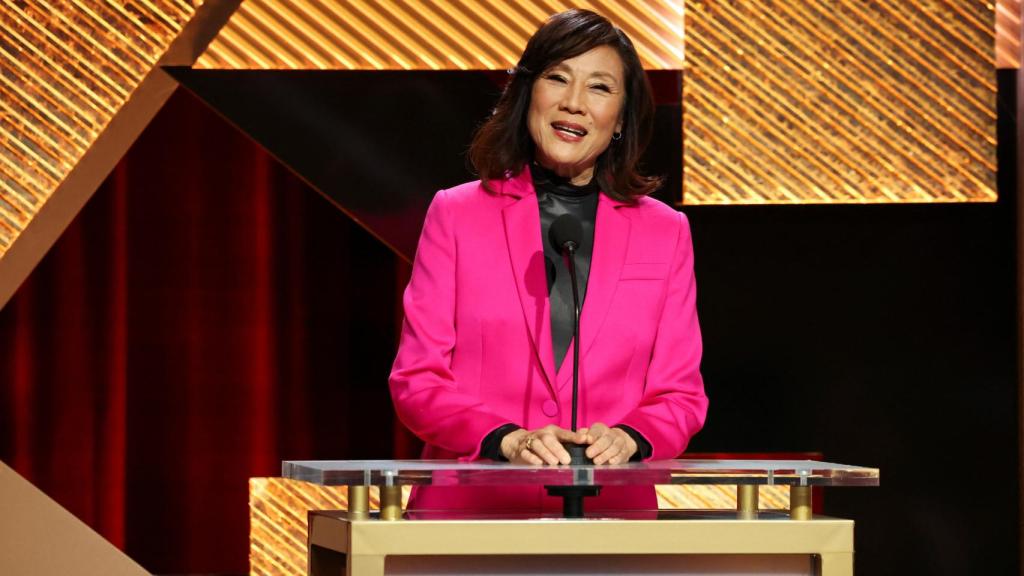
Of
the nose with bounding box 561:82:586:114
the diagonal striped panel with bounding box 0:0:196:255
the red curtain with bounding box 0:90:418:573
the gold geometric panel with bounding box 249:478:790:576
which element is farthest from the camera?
the red curtain with bounding box 0:90:418:573

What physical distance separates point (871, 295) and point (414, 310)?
1.86 metres

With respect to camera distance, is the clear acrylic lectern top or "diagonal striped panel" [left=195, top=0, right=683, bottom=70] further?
"diagonal striped panel" [left=195, top=0, right=683, bottom=70]

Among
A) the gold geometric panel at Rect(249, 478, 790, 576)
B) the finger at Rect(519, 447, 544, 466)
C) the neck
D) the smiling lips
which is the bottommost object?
the gold geometric panel at Rect(249, 478, 790, 576)

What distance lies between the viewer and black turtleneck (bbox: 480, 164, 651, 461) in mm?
1720

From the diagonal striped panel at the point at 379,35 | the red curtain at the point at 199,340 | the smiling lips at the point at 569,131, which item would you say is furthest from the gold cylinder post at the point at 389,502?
the red curtain at the point at 199,340

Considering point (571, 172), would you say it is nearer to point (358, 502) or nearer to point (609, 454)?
point (609, 454)

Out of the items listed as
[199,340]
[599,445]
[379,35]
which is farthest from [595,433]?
[199,340]

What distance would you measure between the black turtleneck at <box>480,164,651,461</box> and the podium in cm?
24

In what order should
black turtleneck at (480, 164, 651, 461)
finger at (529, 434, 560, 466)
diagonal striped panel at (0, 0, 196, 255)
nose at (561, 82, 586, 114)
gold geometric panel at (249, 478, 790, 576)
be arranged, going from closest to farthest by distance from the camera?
finger at (529, 434, 560, 466) < black turtleneck at (480, 164, 651, 461) < nose at (561, 82, 586, 114) < diagonal striped panel at (0, 0, 196, 255) < gold geometric panel at (249, 478, 790, 576)

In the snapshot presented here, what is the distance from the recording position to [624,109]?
6.69 ft

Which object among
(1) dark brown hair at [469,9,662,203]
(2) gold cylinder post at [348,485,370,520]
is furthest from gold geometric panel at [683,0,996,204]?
(2) gold cylinder post at [348,485,370,520]

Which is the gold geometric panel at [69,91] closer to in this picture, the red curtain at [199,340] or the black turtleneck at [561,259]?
the red curtain at [199,340]

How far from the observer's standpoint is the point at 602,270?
6.19 ft

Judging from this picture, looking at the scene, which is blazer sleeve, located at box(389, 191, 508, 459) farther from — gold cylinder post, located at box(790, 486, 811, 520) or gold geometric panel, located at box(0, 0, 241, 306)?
gold geometric panel, located at box(0, 0, 241, 306)
